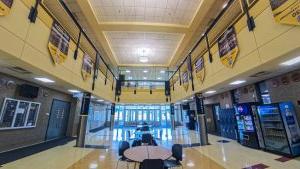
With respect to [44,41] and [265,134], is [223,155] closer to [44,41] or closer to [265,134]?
[265,134]

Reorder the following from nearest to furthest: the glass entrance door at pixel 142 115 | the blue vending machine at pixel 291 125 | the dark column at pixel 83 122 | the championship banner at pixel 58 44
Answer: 1. the championship banner at pixel 58 44
2. the blue vending machine at pixel 291 125
3. the dark column at pixel 83 122
4. the glass entrance door at pixel 142 115

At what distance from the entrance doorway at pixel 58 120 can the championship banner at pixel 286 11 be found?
9728 mm

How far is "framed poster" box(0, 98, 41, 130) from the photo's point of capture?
5227mm


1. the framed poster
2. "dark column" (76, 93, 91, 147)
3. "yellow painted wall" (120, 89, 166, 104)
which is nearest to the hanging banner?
"dark column" (76, 93, 91, 147)

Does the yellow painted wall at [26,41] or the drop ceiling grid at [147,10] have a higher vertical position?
the drop ceiling grid at [147,10]

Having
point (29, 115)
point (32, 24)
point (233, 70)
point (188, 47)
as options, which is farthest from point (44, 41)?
point (188, 47)

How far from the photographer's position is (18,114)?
5.78m

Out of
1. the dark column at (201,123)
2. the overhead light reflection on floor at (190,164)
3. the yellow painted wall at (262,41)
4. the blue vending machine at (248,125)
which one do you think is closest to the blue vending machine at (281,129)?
the blue vending machine at (248,125)

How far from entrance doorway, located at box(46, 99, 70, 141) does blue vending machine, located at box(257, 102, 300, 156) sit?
10219 millimetres

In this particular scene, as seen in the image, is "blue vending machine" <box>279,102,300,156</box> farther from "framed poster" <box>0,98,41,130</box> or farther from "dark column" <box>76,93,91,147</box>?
"framed poster" <box>0,98,41,130</box>

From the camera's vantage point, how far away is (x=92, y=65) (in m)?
7.27

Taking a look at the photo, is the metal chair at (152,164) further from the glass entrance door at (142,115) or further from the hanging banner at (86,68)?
the glass entrance door at (142,115)

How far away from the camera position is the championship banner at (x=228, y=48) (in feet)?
13.8

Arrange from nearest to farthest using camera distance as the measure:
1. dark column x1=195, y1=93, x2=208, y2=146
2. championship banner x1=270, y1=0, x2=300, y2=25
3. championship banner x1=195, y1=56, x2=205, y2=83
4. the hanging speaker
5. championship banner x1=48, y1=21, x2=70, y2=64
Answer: championship banner x1=270, y1=0, x2=300, y2=25 → championship banner x1=48, y1=21, x2=70, y2=64 → championship banner x1=195, y1=56, x2=205, y2=83 → dark column x1=195, y1=93, x2=208, y2=146 → the hanging speaker
